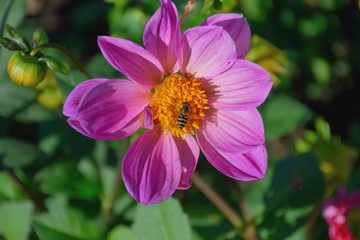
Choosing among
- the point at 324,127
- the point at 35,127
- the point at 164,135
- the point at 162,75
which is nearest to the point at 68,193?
the point at 35,127

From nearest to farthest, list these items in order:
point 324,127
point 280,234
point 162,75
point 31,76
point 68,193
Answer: point 31,76, point 162,75, point 280,234, point 68,193, point 324,127

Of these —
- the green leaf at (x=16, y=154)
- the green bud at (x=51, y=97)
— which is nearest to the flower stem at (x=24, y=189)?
the green leaf at (x=16, y=154)

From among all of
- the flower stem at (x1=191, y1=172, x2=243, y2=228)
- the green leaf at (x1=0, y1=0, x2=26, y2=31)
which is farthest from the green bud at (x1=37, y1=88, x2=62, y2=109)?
the flower stem at (x1=191, y1=172, x2=243, y2=228)

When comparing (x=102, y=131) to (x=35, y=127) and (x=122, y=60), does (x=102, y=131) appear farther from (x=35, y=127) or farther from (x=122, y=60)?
(x=35, y=127)

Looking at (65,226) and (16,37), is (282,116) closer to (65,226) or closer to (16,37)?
(65,226)

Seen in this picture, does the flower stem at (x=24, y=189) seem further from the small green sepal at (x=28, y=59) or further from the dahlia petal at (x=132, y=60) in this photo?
the dahlia petal at (x=132, y=60)

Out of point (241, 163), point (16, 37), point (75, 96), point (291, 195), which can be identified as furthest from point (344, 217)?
point (16, 37)
